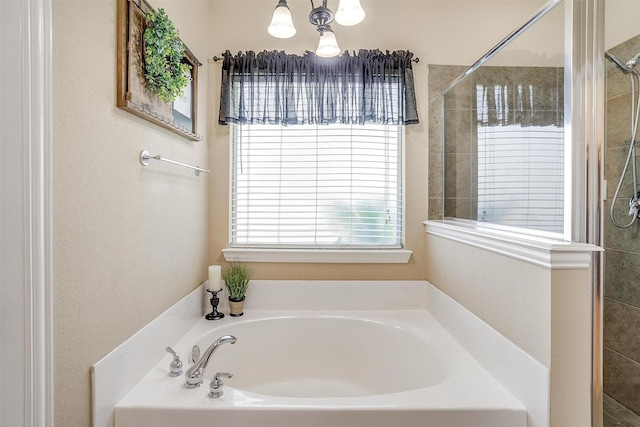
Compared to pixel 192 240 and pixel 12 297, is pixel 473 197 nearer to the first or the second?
pixel 192 240

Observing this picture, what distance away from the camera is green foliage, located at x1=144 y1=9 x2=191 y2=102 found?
1277 millimetres

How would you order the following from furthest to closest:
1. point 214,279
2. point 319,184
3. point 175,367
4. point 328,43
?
point 319,184 < point 214,279 < point 328,43 < point 175,367

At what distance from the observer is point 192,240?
1838mm

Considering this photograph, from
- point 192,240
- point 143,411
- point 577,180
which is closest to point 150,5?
point 192,240

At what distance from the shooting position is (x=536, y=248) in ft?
3.60

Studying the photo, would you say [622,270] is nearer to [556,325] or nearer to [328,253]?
[556,325]

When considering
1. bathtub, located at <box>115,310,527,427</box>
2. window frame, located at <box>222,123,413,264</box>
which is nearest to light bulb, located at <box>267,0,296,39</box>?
window frame, located at <box>222,123,413,264</box>

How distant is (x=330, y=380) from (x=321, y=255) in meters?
0.73

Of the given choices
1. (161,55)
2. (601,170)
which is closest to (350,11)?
(161,55)

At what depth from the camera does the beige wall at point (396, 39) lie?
2.09 meters

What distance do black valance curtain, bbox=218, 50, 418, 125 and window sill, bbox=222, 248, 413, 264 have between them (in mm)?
806

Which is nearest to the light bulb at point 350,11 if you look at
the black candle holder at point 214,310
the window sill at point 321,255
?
the window sill at point 321,255

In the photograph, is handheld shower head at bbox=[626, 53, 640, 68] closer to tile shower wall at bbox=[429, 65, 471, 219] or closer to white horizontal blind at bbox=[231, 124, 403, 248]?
tile shower wall at bbox=[429, 65, 471, 219]

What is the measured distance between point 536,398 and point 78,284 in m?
1.49
